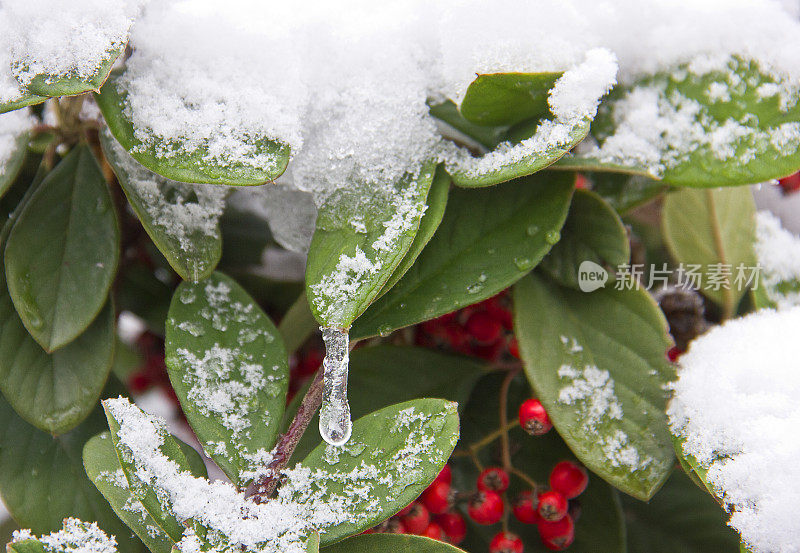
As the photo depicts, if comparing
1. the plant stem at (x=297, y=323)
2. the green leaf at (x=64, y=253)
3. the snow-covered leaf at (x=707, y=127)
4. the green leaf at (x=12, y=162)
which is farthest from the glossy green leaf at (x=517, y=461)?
the green leaf at (x=12, y=162)

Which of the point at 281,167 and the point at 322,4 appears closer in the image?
the point at 281,167

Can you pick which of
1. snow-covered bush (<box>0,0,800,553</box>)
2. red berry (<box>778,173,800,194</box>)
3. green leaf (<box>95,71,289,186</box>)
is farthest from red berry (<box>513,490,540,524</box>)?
red berry (<box>778,173,800,194</box>)

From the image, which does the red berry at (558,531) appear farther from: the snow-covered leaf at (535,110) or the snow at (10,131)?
the snow at (10,131)

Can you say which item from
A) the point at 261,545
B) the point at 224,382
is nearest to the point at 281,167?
the point at 224,382

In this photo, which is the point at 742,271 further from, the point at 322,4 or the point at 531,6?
the point at 322,4

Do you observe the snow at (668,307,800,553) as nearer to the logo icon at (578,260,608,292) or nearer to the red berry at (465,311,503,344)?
the logo icon at (578,260,608,292)
